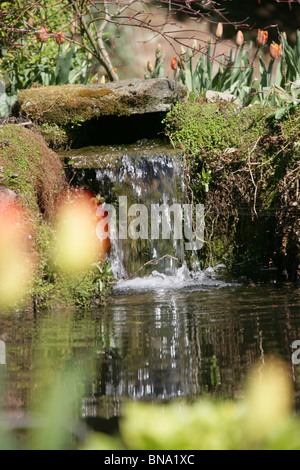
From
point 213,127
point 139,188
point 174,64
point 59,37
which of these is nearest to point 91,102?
point 139,188

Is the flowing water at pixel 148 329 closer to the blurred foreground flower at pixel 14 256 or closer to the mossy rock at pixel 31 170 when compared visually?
the blurred foreground flower at pixel 14 256

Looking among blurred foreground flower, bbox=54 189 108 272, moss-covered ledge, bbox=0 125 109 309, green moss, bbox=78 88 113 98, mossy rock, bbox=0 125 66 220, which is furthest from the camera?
green moss, bbox=78 88 113 98

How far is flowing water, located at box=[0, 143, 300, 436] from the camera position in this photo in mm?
2586

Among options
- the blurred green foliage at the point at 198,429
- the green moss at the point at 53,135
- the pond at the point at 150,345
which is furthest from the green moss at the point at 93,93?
the blurred green foliage at the point at 198,429

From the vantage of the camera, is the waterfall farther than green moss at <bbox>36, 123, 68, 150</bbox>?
No

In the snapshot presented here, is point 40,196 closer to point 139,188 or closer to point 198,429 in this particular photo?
point 139,188

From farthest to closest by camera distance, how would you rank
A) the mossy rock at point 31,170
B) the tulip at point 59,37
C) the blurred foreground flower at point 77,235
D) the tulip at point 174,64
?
1. the tulip at point 174,64
2. the tulip at point 59,37
3. the mossy rock at point 31,170
4. the blurred foreground flower at point 77,235

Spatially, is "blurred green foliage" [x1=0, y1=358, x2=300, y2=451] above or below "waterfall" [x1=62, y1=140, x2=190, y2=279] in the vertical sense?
below

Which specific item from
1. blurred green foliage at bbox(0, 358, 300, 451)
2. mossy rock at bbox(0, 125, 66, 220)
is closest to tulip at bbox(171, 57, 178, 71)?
mossy rock at bbox(0, 125, 66, 220)

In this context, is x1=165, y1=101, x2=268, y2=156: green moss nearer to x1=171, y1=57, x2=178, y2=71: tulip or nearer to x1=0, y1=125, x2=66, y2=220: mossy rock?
x1=171, y1=57, x2=178, y2=71: tulip

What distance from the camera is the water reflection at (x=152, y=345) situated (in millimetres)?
2545

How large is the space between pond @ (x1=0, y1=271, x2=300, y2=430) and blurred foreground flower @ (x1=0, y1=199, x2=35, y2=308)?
0.19m

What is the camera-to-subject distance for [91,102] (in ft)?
24.1

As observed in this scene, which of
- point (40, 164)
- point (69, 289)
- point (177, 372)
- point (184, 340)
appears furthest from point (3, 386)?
point (40, 164)
